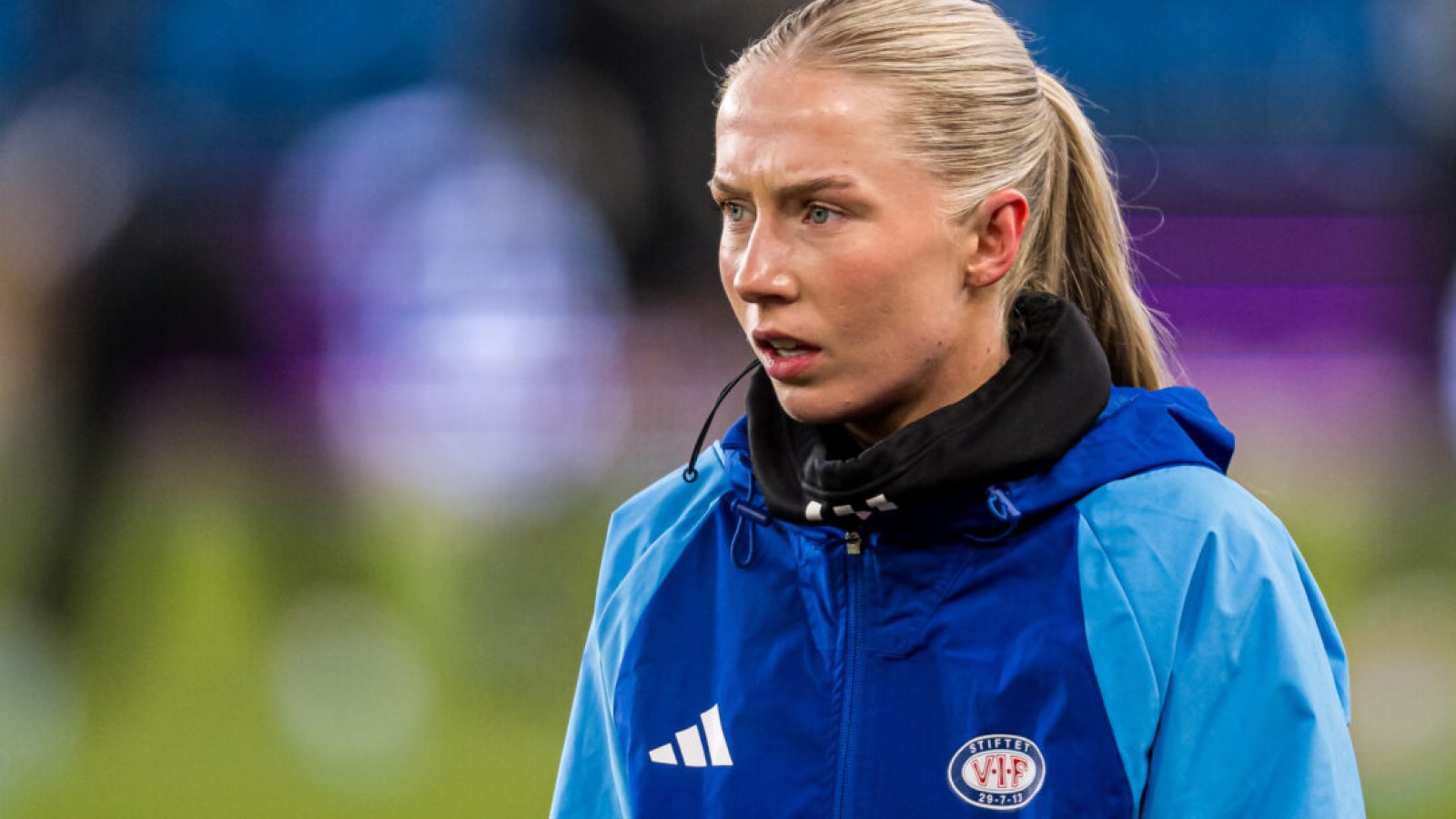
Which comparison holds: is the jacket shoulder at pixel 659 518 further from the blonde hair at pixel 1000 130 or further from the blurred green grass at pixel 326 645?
the blurred green grass at pixel 326 645

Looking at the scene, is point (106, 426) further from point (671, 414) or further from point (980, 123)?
point (980, 123)

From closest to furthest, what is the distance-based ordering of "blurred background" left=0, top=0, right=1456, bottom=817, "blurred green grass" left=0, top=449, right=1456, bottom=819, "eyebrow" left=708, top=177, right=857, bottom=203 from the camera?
"eyebrow" left=708, top=177, right=857, bottom=203, "blurred green grass" left=0, top=449, right=1456, bottom=819, "blurred background" left=0, top=0, right=1456, bottom=817

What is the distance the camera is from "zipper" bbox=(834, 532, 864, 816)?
1.53 meters

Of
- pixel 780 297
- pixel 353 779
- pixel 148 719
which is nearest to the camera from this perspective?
pixel 780 297

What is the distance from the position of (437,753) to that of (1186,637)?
402cm

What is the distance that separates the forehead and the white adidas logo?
1.59ft

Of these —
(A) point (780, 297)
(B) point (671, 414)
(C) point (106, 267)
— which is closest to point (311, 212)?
(C) point (106, 267)

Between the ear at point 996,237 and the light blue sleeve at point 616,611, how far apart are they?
1.06 ft

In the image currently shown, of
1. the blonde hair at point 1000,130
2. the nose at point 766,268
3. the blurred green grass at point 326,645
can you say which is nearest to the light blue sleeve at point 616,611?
the nose at point 766,268

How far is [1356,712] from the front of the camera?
5.16 metres

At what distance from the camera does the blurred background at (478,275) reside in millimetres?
6516

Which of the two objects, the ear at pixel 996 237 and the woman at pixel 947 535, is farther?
the ear at pixel 996 237

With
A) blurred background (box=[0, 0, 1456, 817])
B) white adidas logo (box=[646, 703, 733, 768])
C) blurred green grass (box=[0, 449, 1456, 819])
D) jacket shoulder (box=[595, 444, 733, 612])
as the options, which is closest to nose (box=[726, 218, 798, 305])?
jacket shoulder (box=[595, 444, 733, 612])

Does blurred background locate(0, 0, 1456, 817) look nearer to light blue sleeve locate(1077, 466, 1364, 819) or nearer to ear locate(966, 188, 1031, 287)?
ear locate(966, 188, 1031, 287)
